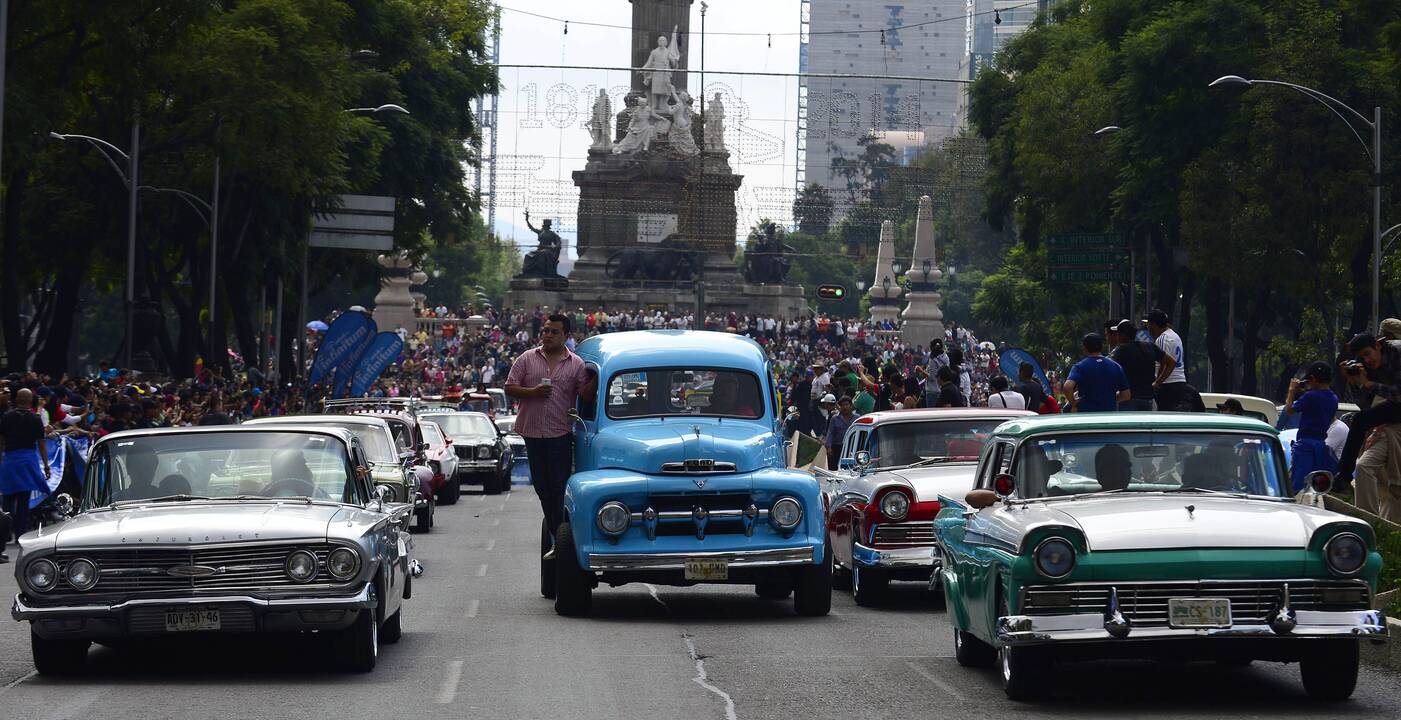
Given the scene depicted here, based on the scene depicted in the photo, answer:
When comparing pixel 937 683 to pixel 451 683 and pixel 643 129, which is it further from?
pixel 643 129

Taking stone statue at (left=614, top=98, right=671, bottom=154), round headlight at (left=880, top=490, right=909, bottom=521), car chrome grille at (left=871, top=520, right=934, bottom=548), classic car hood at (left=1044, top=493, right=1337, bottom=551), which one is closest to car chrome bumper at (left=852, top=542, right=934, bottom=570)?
car chrome grille at (left=871, top=520, right=934, bottom=548)

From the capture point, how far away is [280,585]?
A: 1133cm

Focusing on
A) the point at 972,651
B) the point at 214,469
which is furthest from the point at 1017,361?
the point at 214,469

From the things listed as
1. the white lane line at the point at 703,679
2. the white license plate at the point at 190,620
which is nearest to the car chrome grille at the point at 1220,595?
the white lane line at the point at 703,679

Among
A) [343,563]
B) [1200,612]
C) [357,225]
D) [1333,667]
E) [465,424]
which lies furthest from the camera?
[357,225]

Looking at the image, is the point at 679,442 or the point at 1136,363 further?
the point at 1136,363

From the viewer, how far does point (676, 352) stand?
16469 millimetres

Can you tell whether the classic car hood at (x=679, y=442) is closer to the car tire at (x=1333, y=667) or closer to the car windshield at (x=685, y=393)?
the car windshield at (x=685, y=393)

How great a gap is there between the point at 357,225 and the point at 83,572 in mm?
39393

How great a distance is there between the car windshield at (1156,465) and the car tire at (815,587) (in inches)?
167

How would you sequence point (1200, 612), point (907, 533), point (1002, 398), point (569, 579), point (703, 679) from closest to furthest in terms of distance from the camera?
1. point (1200, 612)
2. point (703, 679)
3. point (569, 579)
4. point (907, 533)
5. point (1002, 398)

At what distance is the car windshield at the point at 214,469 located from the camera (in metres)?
12.4

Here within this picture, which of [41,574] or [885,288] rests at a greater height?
[885,288]

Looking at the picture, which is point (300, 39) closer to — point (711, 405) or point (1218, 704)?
point (711, 405)
